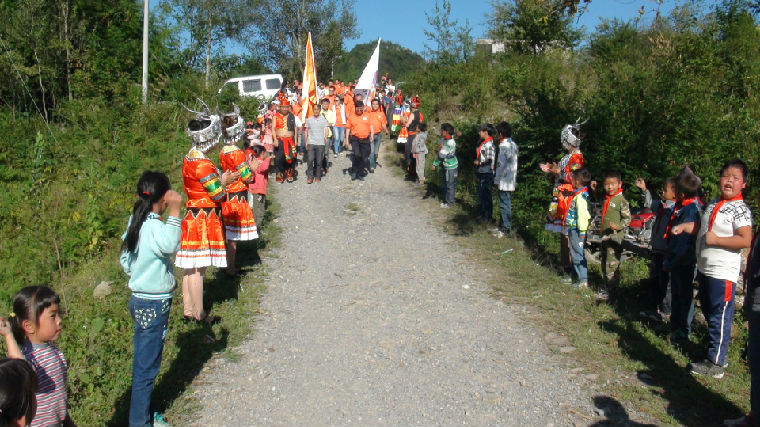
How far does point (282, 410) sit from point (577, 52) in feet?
58.1

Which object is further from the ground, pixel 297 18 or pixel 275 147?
pixel 297 18

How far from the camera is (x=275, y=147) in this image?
44.0ft

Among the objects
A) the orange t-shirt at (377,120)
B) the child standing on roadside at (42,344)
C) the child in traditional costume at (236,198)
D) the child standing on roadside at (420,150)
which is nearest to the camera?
the child standing on roadside at (42,344)

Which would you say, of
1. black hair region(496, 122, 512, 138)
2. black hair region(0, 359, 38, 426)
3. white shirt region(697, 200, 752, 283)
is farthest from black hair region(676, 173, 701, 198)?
black hair region(0, 359, 38, 426)

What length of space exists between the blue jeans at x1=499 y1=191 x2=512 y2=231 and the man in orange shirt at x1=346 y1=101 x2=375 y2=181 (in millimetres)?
5102

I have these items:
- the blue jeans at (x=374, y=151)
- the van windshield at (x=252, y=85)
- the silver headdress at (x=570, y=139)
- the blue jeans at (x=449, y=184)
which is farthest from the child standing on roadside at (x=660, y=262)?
the van windshield at (x=252, y=85)

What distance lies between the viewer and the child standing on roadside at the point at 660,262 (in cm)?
600

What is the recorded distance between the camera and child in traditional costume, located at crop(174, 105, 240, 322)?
5805mm

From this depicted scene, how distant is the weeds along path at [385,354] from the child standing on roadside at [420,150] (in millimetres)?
4482

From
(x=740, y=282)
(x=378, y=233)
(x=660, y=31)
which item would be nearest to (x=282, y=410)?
(x=378, y=233)

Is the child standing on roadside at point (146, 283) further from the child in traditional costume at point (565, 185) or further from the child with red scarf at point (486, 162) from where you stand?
the child with red scarf at point (486, 162)

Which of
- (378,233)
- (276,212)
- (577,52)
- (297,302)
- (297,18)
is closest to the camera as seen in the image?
(297,302)

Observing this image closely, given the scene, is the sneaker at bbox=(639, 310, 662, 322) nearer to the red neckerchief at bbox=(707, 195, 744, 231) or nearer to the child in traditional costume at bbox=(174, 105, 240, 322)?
the red neckerchief at bbox=(707, 195, 744, 231)

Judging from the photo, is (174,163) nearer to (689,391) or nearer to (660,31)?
(689,391)
